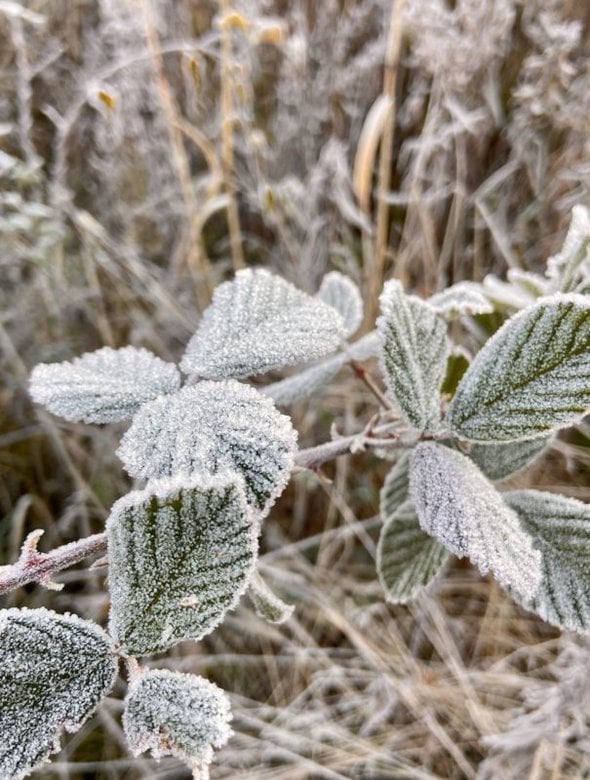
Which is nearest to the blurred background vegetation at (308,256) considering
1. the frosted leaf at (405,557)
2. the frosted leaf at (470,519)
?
the frosted leaf at (405,557)

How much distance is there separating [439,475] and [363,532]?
36.1 inches

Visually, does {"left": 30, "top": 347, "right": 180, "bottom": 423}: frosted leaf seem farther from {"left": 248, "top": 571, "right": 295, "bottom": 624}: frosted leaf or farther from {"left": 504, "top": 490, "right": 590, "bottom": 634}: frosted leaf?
{"left": 504, "top": 490, "right": 590, "bottom": 634}: frosted leaf

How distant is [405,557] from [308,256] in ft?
3.22

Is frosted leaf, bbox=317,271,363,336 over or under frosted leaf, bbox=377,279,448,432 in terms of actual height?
over

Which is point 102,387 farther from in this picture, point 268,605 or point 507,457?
point 507,457

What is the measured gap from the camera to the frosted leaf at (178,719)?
0.31 metres

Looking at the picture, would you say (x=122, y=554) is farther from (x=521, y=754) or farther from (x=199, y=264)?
(x=199, y=264)

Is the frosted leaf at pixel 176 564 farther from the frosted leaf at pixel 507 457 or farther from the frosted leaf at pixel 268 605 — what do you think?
the frosted leaf at pixel 507 457

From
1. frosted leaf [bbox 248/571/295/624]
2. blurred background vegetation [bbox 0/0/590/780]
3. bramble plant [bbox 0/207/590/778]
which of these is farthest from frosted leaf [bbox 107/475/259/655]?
blurred background vegetation [bbox 0/0/590/780]

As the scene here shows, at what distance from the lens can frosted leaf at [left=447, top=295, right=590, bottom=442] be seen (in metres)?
0.39

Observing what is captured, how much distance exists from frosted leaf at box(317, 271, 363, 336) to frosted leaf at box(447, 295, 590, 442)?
177 millimetres

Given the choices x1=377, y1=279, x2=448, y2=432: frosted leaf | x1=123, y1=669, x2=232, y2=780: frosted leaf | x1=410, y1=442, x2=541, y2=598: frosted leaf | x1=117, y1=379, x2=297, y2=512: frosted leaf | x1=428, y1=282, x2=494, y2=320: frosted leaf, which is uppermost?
x1=428, y1=282, x2=494, y2=320: frosted leaf

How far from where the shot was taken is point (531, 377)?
41 centimetres

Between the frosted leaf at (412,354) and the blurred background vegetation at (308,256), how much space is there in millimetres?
589
